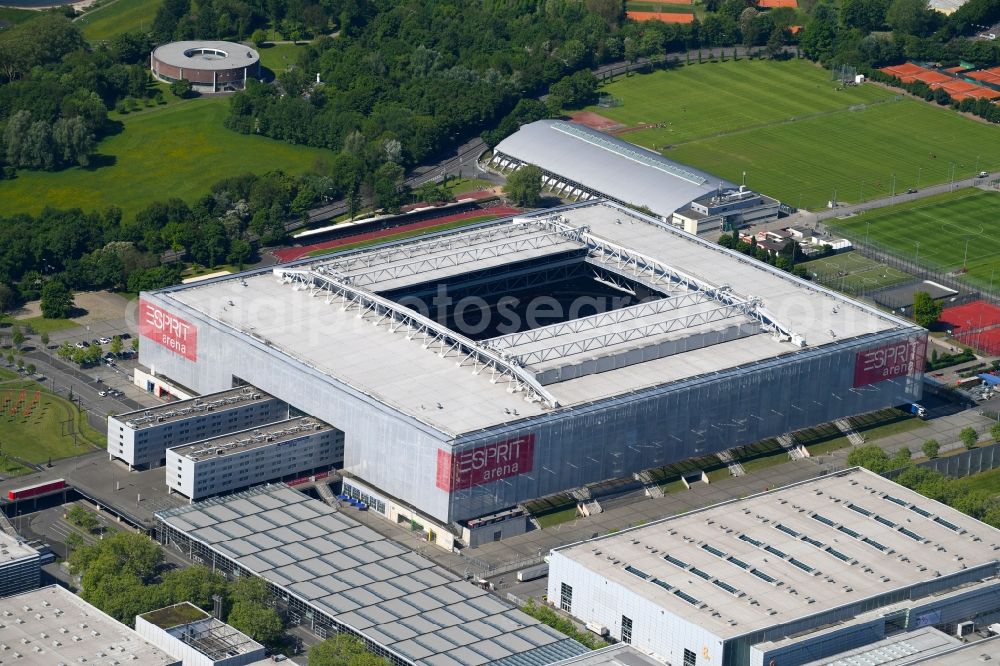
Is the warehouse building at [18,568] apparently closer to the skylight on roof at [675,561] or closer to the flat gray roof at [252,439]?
the flat gray roof at [252,439]

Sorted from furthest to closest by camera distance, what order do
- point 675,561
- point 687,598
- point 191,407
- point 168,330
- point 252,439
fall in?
point 168,330 → point 191,407 → point 252,439 → point 675,561 → point 687,598

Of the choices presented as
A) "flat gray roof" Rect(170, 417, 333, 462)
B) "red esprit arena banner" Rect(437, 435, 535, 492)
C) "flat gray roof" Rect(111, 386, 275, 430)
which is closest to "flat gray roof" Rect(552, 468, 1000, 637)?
"red esprit arena banner" Rect(437, 435, 535, 492)

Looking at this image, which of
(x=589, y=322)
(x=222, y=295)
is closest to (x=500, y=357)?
(x=589, y=322)

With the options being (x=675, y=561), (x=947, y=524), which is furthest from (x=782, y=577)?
(x=947, y=524)

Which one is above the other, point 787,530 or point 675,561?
point 787,530

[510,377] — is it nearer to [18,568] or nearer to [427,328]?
[427,328]

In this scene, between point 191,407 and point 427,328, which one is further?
point 427,328

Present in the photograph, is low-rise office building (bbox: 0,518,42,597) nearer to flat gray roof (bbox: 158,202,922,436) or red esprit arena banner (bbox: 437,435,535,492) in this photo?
flat gray roof (bbox: 158,202,922,436)
